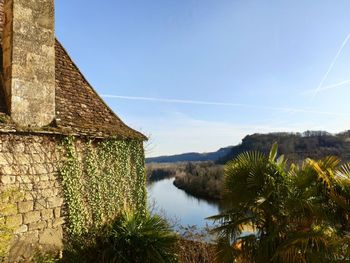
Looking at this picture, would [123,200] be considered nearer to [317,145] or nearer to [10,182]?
[10,182]

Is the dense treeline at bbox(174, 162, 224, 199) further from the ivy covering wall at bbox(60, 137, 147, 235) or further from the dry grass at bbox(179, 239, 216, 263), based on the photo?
the ivy covering wall at bbox(60, 137, 147, 235)

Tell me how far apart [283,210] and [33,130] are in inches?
186

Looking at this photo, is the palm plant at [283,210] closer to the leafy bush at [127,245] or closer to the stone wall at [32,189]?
the leafy bush at [127,245]

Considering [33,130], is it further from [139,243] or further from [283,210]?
[283,210]

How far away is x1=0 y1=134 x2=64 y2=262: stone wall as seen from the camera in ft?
19.0

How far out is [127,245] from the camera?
7.26 meters

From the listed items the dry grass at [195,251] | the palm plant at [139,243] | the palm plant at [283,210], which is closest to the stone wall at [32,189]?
the palm plant at [139,243]

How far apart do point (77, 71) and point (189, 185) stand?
137 feet

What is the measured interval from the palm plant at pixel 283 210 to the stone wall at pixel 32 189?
3268 mm

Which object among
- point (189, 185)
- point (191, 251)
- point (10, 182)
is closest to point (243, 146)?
point (189, 185)

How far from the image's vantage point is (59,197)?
21.9ft

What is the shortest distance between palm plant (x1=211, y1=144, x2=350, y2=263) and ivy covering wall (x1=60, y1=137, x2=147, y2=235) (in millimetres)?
2964

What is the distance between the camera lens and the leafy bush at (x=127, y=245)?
7.00 meters

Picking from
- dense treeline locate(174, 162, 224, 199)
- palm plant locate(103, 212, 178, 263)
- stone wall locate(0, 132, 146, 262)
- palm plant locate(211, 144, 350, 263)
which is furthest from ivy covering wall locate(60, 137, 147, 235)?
dense treeline locate(174, 162, 224, 199)
